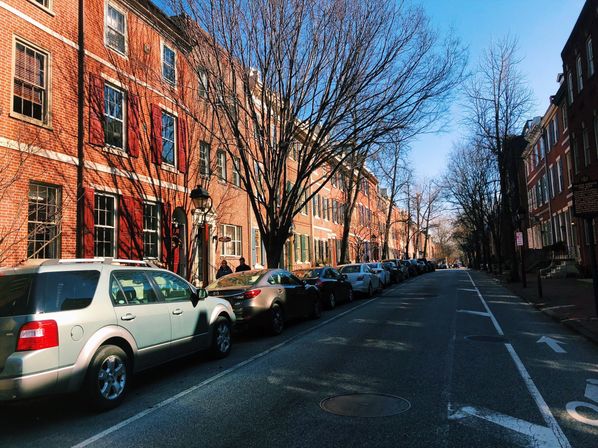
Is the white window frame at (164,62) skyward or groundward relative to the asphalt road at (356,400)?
skyward

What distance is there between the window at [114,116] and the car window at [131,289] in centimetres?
919

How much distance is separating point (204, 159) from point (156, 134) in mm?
3302

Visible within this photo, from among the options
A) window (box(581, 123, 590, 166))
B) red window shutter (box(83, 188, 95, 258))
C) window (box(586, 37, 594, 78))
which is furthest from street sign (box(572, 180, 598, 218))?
window (box(581, 123, 590, 166))

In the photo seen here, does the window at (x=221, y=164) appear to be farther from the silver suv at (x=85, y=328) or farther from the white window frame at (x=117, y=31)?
the silver suv at (x=85, y=328)

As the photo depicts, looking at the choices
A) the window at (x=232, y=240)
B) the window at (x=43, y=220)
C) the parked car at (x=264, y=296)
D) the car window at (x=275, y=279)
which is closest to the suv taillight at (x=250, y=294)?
the parked car at (x=264, y=296)

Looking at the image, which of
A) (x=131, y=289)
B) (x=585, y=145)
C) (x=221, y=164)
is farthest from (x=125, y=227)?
(x=585, y=145)

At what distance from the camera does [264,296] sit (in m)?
10.2

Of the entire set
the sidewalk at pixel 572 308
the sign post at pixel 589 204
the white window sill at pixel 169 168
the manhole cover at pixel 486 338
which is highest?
the white window sill at pixel 169 168

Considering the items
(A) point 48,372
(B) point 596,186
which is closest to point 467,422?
(A) point 48,372

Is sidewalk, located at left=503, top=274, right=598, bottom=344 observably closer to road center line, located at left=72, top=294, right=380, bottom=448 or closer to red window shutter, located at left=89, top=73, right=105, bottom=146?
road center line, located at left=72, top=294, right=380, bottom=448

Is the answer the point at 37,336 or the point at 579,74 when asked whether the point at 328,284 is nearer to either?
the point at 37,336

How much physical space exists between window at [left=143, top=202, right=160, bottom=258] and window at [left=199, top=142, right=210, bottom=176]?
3.23 m

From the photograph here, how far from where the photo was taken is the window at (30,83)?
38.4 feet

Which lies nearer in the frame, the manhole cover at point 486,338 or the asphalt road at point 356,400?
the asphalt road at point 356,400
